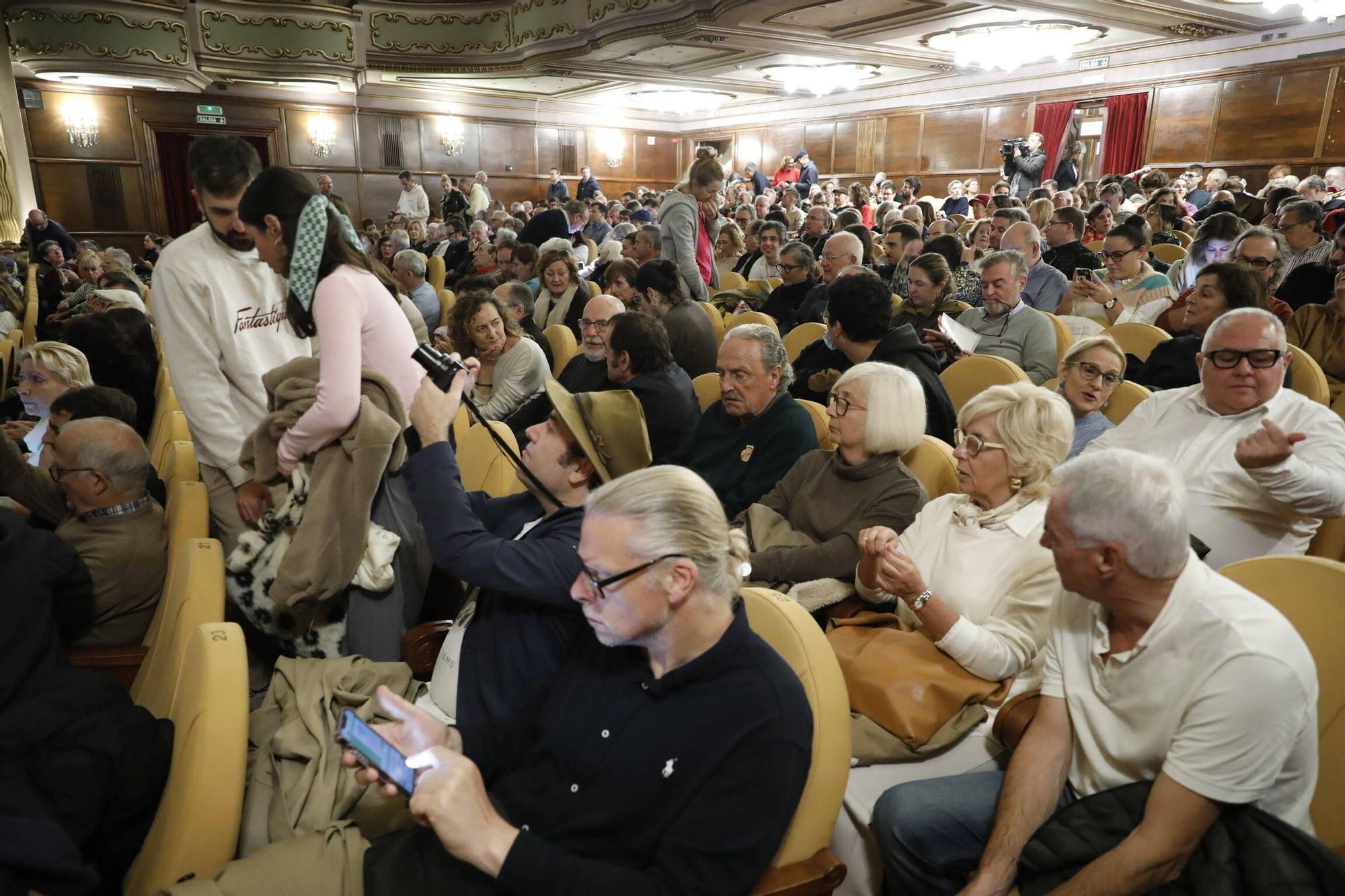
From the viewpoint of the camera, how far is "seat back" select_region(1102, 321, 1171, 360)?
3410 mm

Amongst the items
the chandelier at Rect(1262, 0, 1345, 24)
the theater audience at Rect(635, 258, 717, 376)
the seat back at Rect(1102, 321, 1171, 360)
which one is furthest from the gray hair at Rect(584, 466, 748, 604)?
the chandelier at Rect(1262, 0, 1345, 24)

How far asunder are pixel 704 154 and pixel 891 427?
330 cm

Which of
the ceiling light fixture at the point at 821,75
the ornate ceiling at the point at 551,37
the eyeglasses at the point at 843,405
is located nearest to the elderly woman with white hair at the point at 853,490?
the eyeglasses at the point at 843,405

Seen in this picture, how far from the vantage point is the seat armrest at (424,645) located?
186cm

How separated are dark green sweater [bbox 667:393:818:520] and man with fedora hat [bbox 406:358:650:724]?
35.3 inches

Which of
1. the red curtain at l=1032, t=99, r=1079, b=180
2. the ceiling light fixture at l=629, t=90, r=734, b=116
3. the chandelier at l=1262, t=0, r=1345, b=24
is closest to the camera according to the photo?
the chandelier at l=1262, t=0, r=1345, b=24

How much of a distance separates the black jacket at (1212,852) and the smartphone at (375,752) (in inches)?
37.3

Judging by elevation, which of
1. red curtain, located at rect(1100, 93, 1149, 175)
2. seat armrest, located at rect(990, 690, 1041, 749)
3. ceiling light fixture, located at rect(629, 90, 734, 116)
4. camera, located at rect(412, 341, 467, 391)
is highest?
ceiling light fixture, located at rect(629, 90, 734, 116)

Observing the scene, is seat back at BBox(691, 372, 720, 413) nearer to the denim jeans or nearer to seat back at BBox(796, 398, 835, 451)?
seat back at BBox(796, 398, 835, 451)

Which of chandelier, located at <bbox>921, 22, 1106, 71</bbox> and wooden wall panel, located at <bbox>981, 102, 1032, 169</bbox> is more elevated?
chandelier, located at <bbox>921, 22, 1106, 71</bbox>

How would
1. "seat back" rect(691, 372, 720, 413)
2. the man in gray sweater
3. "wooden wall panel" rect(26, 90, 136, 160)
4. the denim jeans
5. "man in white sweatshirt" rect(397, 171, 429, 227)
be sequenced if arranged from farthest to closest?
"man in white sweatshirt" rect(397, 171, 429, 227)
"wooden wall panel" rect(26, 90, 136, 160)
the man in gray sweater
"seat back" rect(691, 372, 720, 413)
the denim jeans

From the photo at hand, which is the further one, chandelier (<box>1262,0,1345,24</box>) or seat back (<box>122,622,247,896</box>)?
chandelier (<box>1262,0,1345,24</box>)

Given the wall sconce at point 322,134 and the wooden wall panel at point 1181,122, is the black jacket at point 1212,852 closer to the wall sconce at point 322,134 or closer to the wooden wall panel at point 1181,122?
the wooden wall panel at point 1181,122

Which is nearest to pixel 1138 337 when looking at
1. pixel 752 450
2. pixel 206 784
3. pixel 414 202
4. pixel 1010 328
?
pixel 1010 328
